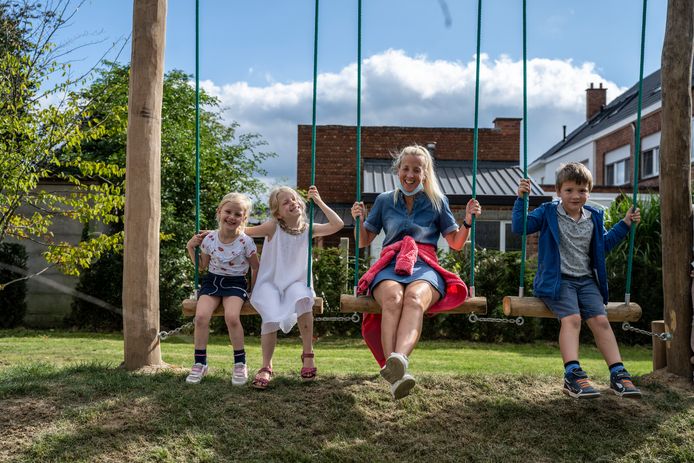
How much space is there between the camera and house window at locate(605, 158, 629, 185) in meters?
22.9

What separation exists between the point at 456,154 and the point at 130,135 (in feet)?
51.2

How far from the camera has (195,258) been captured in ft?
14.3

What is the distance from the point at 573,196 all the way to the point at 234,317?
2153 mm

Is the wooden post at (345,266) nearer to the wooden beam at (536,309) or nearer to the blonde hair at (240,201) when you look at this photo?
the blonde hair at (240,201)

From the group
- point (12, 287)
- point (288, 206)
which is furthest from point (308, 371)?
point (12, 287)

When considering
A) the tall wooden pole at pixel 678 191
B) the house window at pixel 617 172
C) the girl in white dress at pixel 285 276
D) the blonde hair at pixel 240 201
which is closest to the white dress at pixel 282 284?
the girl in white dress at pixel 285 276

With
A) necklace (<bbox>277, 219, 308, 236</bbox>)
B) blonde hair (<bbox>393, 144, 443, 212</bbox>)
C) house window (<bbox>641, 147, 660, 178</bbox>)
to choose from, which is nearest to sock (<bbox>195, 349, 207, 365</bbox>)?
necklace (<bbox>277, 219, 308, 236</bbox>)

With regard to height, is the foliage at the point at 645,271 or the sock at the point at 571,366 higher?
the foliage at the point at 645,271

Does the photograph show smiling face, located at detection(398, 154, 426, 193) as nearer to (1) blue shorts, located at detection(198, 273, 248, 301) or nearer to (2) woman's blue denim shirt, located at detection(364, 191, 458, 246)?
(2) woman's blue denim shirt, located at detection(364, 191, 458, 246)

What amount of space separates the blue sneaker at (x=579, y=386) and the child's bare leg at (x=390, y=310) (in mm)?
1004

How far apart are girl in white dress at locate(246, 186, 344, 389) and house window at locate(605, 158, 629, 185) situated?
2041cm

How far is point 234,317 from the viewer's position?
4.19m

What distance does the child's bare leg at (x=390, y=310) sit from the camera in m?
3.75

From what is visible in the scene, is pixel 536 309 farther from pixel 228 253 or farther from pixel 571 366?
pixel 228 253
